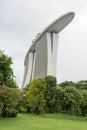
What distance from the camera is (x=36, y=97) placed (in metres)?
37.4

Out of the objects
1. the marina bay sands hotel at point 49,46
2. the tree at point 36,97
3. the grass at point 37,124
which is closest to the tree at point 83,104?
the tree at point 36,97

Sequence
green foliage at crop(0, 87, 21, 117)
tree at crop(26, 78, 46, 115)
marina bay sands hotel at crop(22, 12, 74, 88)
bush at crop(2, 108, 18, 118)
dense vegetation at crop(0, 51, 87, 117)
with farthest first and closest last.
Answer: marina bay sands hotel at crop(22, 12, 74, 88) → dense vegetation at crop(0, 51, 87, 117) → tree at crop(26, 78, 46, 115) → bush at crop(2, 108, 18, 118) → green foliage at crop(0, 87, 21, 117)

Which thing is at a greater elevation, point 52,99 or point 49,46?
point 49,46

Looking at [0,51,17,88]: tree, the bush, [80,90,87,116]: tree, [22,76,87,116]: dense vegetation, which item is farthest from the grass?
[80,90,87,116]: tree

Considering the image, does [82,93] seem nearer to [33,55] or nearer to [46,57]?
[46,57]

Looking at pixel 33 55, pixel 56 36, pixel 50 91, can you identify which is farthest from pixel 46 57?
pixel 50 91

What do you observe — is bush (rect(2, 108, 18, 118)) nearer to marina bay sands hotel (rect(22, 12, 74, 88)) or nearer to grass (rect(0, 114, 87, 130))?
grass (rect(0, 114, 87, 130))

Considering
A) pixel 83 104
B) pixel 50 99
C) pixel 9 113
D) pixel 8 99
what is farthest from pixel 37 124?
pixel 50 99

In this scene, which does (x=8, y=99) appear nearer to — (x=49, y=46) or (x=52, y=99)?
(x=52, y=99)

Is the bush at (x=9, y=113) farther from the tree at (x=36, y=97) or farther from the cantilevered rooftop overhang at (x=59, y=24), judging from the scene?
the cantilevered rooftop overhang at (x=59, y=24)

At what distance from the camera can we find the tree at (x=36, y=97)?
3755 centimetres

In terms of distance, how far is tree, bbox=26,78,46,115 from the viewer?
123 feet

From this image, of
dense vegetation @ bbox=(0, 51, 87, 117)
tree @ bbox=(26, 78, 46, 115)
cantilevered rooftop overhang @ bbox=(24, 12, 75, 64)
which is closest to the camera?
tree @ bbox=(26, 78, 46, 115)

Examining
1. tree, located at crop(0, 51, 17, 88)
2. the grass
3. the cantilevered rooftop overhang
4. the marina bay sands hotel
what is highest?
the cantilevered rooftop overhang
